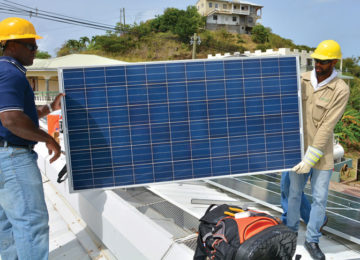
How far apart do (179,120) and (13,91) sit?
4.76 feet

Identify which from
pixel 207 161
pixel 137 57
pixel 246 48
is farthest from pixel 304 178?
pixel 246 48

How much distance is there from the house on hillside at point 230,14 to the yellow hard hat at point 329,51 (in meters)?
73.9

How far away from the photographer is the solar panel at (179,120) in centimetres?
279

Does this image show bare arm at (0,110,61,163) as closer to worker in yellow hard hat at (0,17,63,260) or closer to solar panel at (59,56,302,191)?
worker in yellow hard hat at (0,17,63,260)

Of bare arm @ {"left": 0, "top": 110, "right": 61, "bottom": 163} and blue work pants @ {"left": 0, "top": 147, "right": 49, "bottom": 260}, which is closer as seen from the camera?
bare arm @ {"left": 0, "top": 110, "right": 61, "bottom": 163}

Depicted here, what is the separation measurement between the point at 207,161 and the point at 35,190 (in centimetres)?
159

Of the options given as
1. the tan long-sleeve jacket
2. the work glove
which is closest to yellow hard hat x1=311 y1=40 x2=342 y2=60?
the tan long-sleeve jacket

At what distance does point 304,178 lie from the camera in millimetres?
3215

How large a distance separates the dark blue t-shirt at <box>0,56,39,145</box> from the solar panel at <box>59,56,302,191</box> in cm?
42

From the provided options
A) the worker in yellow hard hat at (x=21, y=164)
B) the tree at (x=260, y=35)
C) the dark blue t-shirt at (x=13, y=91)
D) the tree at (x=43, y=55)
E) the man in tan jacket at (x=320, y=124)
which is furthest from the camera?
the tree at (x=260, y=35)

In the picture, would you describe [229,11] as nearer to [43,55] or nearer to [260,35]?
[260,35]

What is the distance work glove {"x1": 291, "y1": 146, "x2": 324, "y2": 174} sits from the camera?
116 inches

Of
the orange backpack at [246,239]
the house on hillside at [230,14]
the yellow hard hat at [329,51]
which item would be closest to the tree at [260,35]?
the house on hillside at [230,14]

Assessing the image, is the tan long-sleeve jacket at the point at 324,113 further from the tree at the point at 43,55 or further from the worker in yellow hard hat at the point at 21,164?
the tree at the point at 43,55
